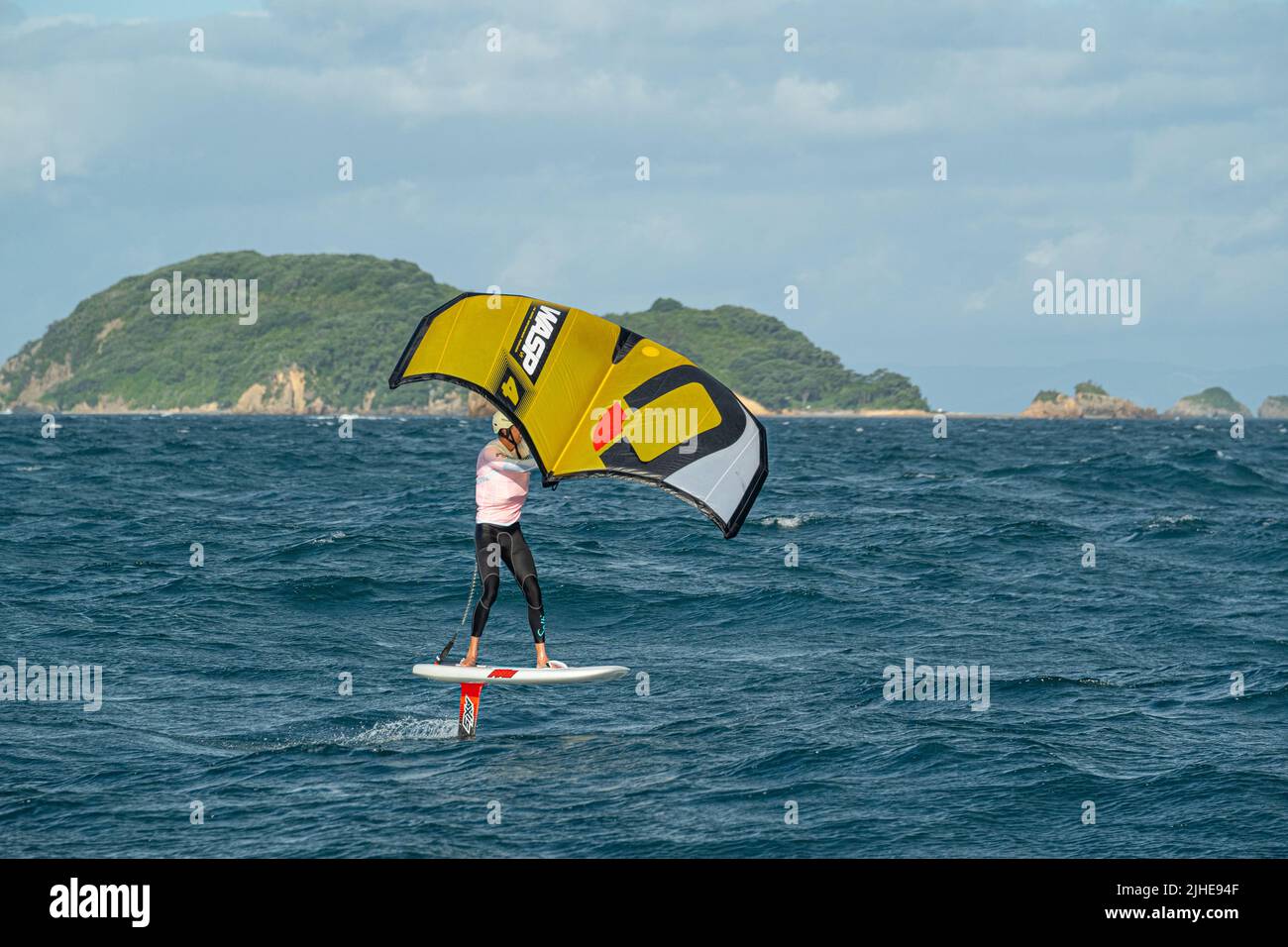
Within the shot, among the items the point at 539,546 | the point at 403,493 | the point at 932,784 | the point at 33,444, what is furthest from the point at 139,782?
the point at 33,444

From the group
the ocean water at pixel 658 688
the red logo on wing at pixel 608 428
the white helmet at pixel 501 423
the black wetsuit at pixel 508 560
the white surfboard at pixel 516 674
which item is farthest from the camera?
the black wetsuit at pixel 508 560

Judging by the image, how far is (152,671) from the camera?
53.8 feet

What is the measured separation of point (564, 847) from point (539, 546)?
17689 mm

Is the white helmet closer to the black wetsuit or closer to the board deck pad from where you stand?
the black wetsuit

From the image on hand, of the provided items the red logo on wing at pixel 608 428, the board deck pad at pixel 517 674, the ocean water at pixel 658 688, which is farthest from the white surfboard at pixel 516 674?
the red logo on wing at pixel 608 428

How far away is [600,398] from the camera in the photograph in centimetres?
1234

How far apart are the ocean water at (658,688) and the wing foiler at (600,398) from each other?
9.17 feet

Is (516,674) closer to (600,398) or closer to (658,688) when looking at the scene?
(600,398)

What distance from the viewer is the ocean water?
11055mm

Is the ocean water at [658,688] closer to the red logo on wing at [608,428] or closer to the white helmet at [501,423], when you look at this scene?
the red logo on wing at [608,428]

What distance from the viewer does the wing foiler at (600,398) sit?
11930mm

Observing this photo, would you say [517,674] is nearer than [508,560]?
Yes

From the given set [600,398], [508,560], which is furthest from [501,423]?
[508,560]

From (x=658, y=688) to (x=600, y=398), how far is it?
4.93 meters
